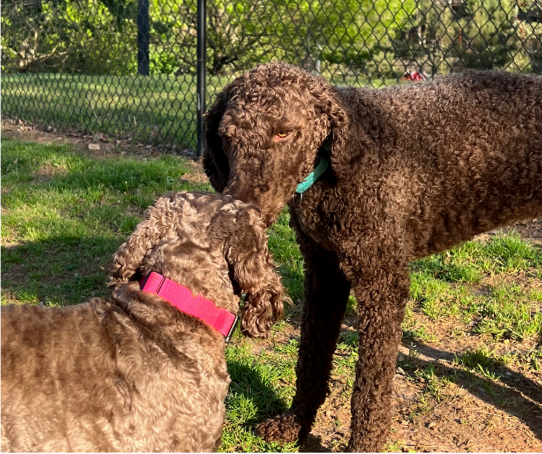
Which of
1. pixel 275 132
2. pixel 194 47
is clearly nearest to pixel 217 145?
pixel 275 132

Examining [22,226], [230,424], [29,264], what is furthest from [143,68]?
[230,424]

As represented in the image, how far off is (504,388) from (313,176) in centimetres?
182

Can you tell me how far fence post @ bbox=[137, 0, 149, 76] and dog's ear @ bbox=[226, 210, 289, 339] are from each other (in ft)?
24.8

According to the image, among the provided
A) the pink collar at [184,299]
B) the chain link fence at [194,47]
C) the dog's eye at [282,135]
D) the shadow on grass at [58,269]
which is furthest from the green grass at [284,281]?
the chain link fence at [194,47]

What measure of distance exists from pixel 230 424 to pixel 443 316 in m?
1.79

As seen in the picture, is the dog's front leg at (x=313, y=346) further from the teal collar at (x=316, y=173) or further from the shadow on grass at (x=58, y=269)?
the shadow on grass at (x=58, y=269)

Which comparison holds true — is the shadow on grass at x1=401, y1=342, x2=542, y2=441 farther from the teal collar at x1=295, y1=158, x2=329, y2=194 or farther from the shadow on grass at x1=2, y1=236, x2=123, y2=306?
the shadow on grass at x1=2, y1=236, x2=123, y2=306

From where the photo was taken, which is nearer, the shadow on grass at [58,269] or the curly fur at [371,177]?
the curly fur at [371,177]

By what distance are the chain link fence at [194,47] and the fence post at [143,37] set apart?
0.02 m

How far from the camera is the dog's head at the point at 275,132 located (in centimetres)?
282

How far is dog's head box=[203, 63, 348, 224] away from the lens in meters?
2.82

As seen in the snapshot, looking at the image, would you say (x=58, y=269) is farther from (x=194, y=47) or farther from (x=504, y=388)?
(x=194, y=47)

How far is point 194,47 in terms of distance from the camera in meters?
8.70

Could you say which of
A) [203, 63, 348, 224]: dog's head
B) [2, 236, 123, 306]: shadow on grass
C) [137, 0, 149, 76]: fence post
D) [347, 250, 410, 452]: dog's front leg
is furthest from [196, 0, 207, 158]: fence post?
[347, 250, 410, 452]: dog's front leg
